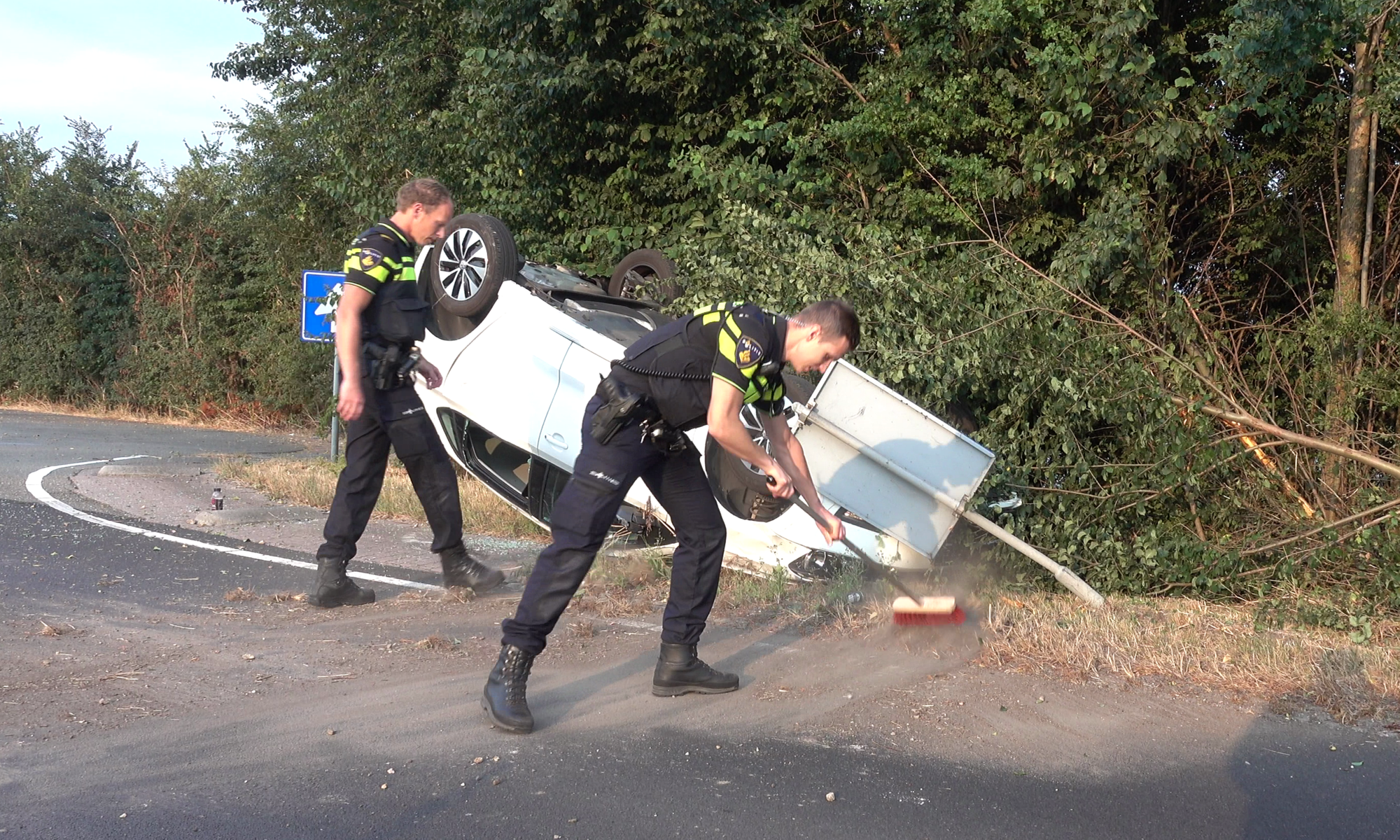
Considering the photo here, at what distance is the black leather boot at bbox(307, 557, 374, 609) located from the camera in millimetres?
5879

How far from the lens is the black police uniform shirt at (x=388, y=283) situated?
5.57 metres

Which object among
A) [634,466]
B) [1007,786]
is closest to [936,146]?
[634,466]

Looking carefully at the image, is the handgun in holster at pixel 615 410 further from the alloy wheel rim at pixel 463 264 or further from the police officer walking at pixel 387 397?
the alloy wheel rim at pixel 463 264

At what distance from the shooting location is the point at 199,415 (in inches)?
826

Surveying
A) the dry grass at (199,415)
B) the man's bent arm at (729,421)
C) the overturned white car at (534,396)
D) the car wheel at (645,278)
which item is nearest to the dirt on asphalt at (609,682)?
the overturned white car at (534,396)

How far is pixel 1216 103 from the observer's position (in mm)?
8570

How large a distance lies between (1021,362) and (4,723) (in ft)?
18.0

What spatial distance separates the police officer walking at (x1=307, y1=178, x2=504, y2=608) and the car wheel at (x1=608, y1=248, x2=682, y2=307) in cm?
358

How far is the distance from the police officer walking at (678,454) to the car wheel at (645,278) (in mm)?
4841

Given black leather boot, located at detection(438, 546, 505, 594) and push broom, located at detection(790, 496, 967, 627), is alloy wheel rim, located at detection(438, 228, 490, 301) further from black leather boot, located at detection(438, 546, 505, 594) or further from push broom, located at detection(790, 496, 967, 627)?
push broom, located at detection(790, 496, 967, 627)

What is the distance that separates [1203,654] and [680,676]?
2.33 metres

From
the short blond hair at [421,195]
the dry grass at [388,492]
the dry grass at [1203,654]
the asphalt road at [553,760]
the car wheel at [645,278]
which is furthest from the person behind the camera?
the car wheel at [645,278]

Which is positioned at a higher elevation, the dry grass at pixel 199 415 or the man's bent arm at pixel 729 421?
the man's bent arm at pixel 729 421

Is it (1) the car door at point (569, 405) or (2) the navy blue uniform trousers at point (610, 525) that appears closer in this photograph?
(2) the navy blue uniform trousers at point (610, 525)
